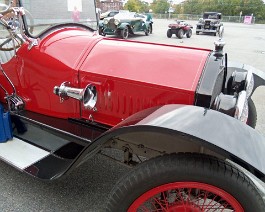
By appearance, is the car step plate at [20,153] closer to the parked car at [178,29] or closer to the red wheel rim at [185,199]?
the red wheel rim at [185,199]

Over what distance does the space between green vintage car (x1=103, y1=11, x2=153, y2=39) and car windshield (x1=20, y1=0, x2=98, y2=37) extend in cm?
1035

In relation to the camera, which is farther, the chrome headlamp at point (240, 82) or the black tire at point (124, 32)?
the black tire at point (124, 32)

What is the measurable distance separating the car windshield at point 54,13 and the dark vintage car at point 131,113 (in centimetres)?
1

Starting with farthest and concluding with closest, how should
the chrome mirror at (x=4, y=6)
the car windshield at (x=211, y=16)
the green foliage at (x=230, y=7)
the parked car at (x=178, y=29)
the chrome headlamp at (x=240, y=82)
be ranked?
the green foliage at (x=230, y=7) < the car windshield at (x=211, y=16) < the parked car at (x=178, y=29) < the chrome headlamp at (x=240, y=82) < the chrome mirror at (x=4, y=6)

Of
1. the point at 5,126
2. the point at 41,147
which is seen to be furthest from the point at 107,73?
the point at 5,126

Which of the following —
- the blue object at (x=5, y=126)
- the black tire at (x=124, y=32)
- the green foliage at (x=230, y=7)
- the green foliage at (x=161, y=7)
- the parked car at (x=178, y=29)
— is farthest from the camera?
the green foliage at (x=161, y=7)

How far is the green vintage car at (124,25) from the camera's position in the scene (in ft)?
46.4

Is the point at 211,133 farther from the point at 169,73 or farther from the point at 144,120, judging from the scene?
the point at 169,73

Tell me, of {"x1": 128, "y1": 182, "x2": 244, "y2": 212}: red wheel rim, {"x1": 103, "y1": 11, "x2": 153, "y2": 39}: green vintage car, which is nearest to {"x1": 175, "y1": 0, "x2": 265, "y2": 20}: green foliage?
{"x1": 103, "y1": 11, "x2": 153, "y2": 39}: green vintage car

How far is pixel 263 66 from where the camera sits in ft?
28.3

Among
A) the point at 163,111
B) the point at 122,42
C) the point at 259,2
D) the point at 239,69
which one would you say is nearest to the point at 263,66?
the point at 239,69

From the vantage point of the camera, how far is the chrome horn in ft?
6.93

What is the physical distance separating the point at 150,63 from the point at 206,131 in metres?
0.85

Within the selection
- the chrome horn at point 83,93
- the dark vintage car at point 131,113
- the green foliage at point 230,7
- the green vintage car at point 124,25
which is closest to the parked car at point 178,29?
the green vintage car at point 124,25
